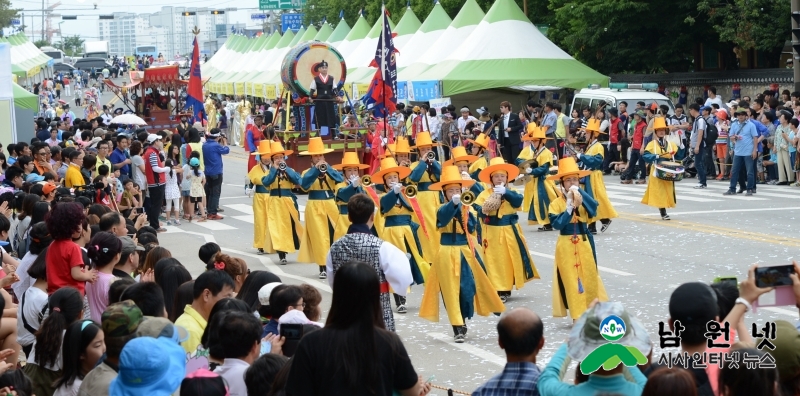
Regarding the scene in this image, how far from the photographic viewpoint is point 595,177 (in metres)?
17.0

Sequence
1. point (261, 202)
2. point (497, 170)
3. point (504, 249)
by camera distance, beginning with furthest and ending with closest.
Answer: point (261, 202) → point (504, 249) → point (497, 170)

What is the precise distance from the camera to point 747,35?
29.6m

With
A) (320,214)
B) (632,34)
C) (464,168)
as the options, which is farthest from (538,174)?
(632,34)

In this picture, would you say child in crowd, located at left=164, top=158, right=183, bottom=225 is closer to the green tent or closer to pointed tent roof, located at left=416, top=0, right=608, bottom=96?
the green tent

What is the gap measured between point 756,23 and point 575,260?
2082 centimetres

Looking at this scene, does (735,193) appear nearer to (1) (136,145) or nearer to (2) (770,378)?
(1) (136,145)

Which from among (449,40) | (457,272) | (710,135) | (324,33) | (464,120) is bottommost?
(457,272)

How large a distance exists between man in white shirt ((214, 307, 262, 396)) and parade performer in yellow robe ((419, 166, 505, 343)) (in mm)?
5116

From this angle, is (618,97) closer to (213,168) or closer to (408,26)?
(213,168)

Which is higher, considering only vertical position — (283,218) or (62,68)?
(62,68)

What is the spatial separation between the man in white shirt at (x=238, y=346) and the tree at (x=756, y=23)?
25.5 meters

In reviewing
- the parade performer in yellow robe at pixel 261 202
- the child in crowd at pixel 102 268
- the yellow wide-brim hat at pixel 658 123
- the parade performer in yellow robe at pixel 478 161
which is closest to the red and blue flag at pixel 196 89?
the parade performer in yellow robe at pixel 261 202

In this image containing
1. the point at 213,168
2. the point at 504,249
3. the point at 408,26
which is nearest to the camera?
the point at 504,249

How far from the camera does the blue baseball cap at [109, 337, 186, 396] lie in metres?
5.14
